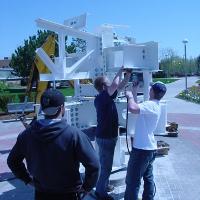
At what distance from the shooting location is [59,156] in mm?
3113

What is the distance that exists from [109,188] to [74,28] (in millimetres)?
3185

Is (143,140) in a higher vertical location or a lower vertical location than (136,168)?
higher

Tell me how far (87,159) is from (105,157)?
→ 2.57 m

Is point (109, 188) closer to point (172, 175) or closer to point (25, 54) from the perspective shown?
point (172, 175)

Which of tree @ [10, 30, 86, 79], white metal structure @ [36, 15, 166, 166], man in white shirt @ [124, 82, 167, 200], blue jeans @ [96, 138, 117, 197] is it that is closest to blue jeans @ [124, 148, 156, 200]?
man in white shirt @ [124, 82, 167, 200]

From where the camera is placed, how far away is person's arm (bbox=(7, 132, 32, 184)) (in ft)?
11.0

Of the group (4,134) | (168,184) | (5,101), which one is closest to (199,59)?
(5,101)

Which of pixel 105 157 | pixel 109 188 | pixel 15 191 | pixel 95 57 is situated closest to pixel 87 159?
pixel 105 157

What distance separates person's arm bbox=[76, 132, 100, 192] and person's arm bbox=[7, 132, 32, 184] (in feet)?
1.73

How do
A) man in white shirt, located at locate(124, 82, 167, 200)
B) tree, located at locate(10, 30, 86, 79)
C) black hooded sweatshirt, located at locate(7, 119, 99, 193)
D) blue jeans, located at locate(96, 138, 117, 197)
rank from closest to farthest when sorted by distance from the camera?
1. black hooded sweatshirt, located at locate(7, 119, 99, 193)
2. man in white shirt, located at locate(124, 82, 167, 200)
3. blue jeans, located at locate(96, 138, 117, 197)
4. tree, located at locate(10, 30, 86, 79)

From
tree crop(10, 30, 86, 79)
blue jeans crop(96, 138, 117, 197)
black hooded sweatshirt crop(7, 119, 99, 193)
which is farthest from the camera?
tree crop(10, 30, 86, 79)

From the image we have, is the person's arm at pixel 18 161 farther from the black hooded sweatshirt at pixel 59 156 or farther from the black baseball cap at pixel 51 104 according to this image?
the black baseball cap at pixel 51 104

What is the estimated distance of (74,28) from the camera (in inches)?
309

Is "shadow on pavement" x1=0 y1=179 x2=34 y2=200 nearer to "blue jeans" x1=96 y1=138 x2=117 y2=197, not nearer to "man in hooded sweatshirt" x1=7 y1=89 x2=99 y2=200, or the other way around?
"blue jeans" x1=96 y1=138 x2=117 y2=197
